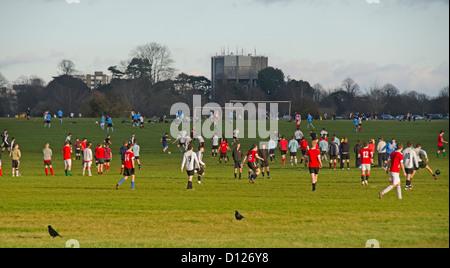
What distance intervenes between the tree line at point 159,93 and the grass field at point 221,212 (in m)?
34.4

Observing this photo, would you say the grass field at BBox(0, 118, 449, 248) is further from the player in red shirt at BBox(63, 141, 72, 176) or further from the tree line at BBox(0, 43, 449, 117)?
the tree line at BBox(0, 43, 449, 117)

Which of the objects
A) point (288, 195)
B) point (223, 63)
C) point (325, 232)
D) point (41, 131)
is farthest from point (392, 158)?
point (223, 63)

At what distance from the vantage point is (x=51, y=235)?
1217 cm

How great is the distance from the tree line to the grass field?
3443 centimetres

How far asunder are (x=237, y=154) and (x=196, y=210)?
10054mm

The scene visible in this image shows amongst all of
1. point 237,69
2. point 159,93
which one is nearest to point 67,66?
point 159,93

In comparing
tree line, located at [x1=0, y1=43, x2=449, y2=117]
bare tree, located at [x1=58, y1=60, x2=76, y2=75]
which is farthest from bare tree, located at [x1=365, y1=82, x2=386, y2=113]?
bare tree, located at [x1=58, y1=60, x2=76, y2=75]

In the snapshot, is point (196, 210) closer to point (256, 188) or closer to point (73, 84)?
point (256, 188)

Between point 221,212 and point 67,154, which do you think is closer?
point 221,212

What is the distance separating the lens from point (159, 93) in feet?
228

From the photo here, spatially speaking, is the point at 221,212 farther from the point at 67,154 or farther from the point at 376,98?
the point at 376,98

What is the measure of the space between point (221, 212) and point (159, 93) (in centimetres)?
5488

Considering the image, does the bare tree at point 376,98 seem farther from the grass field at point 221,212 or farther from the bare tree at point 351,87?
the grass field at point 221,212

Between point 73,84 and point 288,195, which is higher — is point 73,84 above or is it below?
above
